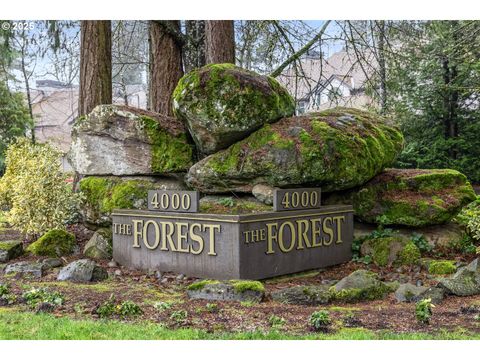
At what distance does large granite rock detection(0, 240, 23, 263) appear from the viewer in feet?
26.6

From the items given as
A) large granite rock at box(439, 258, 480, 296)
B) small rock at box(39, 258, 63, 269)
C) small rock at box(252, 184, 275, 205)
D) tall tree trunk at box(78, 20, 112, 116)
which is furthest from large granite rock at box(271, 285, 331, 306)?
tall tree trunk at box(78, 20, 112, 116)

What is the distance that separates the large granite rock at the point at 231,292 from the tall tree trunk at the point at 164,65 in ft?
17.7

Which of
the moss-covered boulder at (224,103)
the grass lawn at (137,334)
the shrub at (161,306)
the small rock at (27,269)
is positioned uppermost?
the moss-covered boulder at (224,103)

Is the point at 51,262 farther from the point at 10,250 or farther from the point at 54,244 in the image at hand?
the point at 10,250

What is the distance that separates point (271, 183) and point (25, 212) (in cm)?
389

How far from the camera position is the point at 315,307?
5547mm

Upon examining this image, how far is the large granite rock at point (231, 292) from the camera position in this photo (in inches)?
226

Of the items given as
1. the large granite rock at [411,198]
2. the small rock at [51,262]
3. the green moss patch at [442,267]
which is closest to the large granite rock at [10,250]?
the small rock at [51,262]

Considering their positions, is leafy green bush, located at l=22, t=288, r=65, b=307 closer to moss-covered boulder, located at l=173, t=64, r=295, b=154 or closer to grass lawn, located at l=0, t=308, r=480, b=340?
grass lawn, located at l=0, t=308, r=480, b=340

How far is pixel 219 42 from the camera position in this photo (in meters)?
9.84

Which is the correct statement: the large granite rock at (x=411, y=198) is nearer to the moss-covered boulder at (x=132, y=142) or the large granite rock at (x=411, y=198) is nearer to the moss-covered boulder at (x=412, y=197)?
the moss-covered boulder at (x=412, y=197)

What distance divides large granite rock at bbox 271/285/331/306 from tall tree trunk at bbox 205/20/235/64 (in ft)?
16.7

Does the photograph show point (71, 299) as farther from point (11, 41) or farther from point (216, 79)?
point (11, 41)
